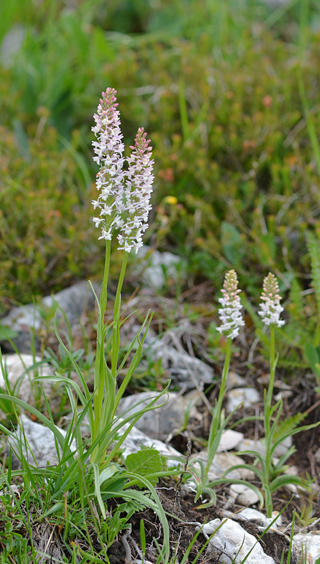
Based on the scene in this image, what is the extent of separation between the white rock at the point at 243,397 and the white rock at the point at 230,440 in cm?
19

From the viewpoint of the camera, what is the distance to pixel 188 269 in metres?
3.34

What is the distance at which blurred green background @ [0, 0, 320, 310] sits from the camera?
317 centimetres

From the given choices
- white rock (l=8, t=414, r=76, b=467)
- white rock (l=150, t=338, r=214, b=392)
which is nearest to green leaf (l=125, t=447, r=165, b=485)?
white rock (l=8, t=414, r=76, b=467)

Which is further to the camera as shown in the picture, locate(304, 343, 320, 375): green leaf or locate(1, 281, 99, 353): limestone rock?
locate(1, 281, 99, 353): limestone rock

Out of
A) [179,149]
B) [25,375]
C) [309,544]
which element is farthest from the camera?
[179,149]

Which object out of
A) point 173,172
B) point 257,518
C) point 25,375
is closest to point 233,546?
point 257,518

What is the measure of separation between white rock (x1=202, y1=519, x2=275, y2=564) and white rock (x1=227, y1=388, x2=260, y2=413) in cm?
85

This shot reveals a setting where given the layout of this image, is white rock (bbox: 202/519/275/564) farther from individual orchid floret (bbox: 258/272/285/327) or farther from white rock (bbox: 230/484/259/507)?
individual orchid floret (bbox: 258/272/285/327)

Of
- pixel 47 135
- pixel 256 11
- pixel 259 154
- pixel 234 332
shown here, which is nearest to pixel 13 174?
pixel 47 135

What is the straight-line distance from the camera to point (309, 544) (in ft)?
5.97

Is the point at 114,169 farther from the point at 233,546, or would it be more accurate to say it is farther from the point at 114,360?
the point at 233,546

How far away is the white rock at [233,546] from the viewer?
1.70 metres

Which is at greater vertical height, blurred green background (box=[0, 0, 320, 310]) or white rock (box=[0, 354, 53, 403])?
blurred green background (box=[0, 0, 320, 310])

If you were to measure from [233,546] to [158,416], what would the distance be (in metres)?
0.79
